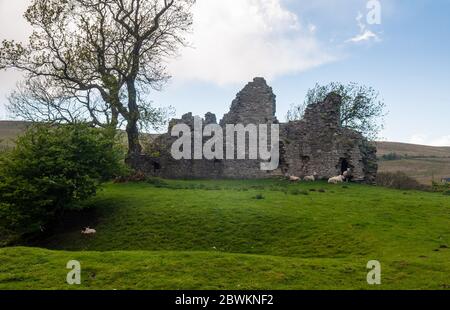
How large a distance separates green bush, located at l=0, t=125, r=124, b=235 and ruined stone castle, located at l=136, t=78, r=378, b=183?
37.9 ft

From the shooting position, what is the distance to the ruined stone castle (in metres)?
39.4

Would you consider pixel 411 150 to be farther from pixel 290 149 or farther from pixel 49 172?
pixel 49 172

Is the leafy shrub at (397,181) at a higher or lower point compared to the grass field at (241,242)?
higher

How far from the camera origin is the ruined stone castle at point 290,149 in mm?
39375

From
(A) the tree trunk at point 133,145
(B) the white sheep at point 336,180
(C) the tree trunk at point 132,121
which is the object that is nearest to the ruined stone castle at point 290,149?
(A) the tree trunk at point 133,145

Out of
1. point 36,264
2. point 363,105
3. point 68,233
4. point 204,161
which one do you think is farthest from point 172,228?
point 363,105

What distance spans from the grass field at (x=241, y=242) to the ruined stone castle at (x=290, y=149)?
24.0ft

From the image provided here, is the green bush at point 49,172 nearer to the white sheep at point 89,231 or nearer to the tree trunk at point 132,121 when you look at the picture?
the white sheep at point 89,231

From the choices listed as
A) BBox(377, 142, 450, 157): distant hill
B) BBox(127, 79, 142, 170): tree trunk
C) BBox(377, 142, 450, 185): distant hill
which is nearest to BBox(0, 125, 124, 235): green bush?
BBox(127, 79, 142, 170): tree trunk

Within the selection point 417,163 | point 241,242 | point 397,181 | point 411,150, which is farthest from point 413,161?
point 241,242

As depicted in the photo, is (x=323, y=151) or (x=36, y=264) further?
(x=323, y=151)

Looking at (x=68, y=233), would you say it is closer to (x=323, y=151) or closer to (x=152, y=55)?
(x=152, y=55)

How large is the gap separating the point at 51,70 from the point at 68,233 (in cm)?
1819

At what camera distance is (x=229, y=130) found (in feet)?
135
